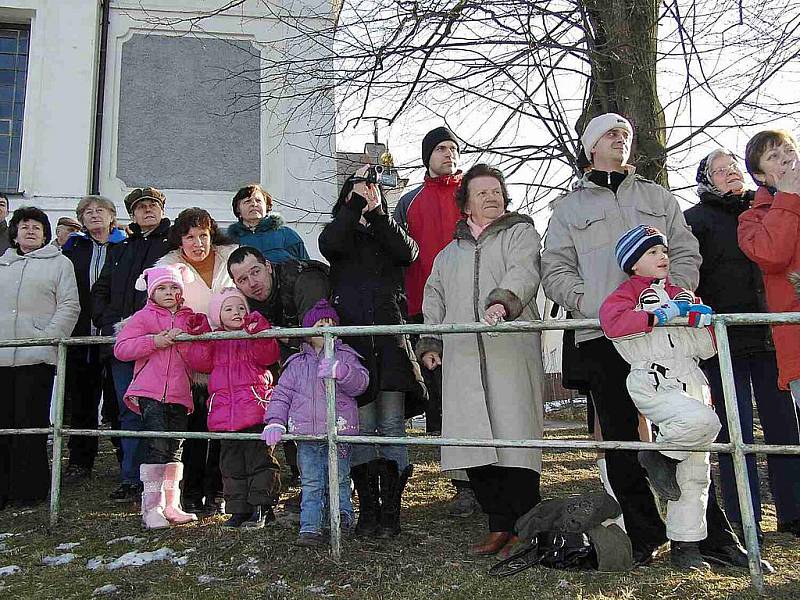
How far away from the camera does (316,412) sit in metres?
3.70

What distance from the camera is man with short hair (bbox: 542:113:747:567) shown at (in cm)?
314

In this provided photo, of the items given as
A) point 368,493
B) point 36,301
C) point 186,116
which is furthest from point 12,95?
point 368,493

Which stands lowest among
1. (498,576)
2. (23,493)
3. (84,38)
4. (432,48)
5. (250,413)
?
(498,576)

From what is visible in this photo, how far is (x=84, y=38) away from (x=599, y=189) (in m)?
8.81

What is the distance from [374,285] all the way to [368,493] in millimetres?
1066

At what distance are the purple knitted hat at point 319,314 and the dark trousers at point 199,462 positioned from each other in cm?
110

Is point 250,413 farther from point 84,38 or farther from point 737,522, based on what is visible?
point 84,38

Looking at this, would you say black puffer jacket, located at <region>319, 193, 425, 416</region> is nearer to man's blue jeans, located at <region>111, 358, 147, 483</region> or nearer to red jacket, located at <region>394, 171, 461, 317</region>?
red jacket, located at <region>394, 171, 461, 317</region>

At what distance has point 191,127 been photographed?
9.95 meters

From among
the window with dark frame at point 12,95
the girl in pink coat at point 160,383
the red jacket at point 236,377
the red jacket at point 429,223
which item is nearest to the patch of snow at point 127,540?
the girl in pink coat at point 160,383

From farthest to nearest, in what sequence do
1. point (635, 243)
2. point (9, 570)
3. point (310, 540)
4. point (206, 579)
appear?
point (310, 540), point (9, 570), point (206, 579), point (635, 243)

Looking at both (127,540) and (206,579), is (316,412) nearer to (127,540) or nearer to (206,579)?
(206,579)

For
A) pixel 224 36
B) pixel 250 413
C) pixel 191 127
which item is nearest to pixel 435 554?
pixel 250 413

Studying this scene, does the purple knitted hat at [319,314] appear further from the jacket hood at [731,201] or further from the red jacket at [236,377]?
the jacket hood at [731,201]
